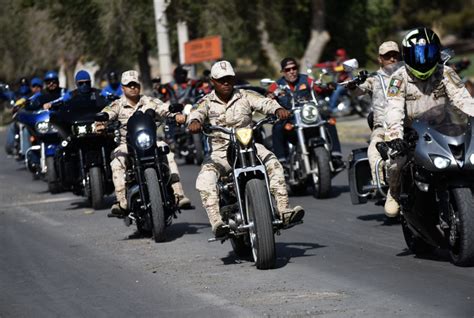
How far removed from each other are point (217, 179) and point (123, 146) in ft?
8.90

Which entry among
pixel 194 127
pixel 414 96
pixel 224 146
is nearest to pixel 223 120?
pixel 224 146

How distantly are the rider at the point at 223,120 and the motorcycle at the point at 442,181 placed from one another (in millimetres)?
1136

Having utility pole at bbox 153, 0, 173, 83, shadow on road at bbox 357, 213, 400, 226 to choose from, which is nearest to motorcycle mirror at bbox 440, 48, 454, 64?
shadow on road at bbox 357, 213, 400, 226

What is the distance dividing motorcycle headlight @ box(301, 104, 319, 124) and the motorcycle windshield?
5.96 m

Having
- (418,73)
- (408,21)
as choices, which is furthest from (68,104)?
(408,21)

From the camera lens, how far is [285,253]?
11.0 m

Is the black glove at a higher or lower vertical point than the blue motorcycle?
lower

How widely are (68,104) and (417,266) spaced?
7359 mm

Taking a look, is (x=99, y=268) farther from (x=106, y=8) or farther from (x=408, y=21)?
(x=408, y=21)

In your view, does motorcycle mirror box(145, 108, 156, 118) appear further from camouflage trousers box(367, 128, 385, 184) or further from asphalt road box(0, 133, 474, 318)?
camouflage trousers box(367, 128, 385, 184)

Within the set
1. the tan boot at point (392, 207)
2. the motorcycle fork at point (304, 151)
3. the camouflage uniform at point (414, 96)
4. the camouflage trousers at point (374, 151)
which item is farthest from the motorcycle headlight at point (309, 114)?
the camouflage uniform at point (414, 96)

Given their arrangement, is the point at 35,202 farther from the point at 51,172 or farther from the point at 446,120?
the point at 446,120

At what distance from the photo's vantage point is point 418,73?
9797mm

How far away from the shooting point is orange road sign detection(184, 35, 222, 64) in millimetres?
33062
